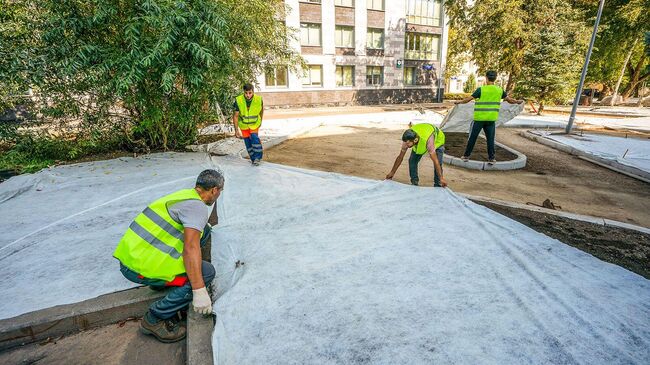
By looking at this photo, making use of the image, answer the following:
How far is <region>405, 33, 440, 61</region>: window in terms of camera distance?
27.5 meters

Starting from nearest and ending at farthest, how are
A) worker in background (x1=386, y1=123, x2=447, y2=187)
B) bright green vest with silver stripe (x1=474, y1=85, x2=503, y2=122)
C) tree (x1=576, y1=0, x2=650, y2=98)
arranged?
worker in background (x1=386, y1=123, x2=447, y2=187)
bright green vest with silver stripe (x1=474, y1=85, x2=503, y2=122)
tree (x1=576, y1=0, x2=650, y2=98)

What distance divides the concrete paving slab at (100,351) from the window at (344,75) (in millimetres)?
24706

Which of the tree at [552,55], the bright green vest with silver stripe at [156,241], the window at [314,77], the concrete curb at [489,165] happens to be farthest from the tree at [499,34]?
the bright green vest with silver stripe at [156,241]

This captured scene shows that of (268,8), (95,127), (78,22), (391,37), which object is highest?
(391,37)

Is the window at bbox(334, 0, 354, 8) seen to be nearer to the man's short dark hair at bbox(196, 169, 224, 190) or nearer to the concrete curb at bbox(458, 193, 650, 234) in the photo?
the concrete curb at bbox(458, 193, 650, 234)

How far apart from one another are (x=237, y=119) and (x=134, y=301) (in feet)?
14.1

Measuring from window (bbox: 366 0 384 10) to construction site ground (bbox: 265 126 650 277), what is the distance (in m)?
19.2

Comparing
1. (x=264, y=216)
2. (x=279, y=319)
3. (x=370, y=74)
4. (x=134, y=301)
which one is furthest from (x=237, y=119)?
(x=370, y=74)

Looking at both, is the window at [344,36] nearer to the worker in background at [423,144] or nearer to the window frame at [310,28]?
the window frame at [310,28]

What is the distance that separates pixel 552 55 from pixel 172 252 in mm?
20231

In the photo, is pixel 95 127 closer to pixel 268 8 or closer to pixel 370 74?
pixel 268 8

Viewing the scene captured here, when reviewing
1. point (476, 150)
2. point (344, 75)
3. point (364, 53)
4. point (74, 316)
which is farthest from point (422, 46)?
point (74, 316)

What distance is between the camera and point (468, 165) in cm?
690

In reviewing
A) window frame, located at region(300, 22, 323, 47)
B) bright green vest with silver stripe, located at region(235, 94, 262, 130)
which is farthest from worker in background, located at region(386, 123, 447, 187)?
window frame, located at region(300, 22, 323, 47)
